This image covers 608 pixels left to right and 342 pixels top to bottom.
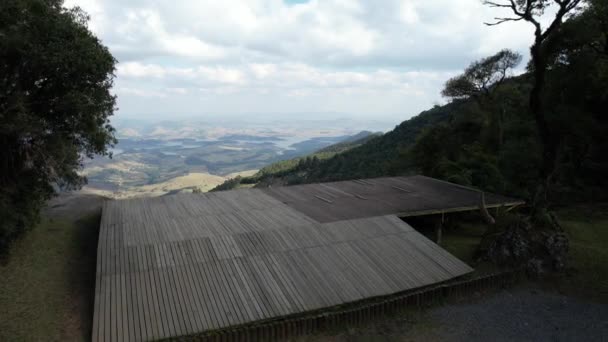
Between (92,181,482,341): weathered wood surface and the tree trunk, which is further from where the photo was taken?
the tree trunk

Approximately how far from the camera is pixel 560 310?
13.6 metres

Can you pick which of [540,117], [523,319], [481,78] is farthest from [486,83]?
[523,319]

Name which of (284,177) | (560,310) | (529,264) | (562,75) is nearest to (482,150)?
(562,75)

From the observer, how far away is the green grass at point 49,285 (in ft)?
34.8

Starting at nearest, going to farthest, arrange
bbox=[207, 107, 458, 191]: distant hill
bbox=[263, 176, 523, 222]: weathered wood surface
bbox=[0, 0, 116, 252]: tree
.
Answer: bbox=[0, 0, 116, 252]: tree, bbox=[263, 176, 523, 222]: weathered wood surface, bbox=[207, 107, 458, 191]: distant hill

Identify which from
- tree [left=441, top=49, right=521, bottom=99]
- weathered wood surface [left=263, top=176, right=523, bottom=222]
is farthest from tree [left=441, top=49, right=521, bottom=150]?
weathered wood surface [left=263, top=176, right=523, bottom=222]

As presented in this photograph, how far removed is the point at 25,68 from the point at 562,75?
96.1 ft

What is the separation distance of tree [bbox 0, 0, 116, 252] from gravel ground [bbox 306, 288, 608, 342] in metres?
11.8

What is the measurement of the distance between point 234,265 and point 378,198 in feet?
35.2

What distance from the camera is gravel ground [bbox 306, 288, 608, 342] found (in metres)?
11.7

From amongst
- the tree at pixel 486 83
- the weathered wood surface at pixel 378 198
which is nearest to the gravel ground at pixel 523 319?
the weathered wood surface at pixel 378 198

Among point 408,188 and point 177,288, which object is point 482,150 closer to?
point 408,188

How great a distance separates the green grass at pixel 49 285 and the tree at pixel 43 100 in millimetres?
1093

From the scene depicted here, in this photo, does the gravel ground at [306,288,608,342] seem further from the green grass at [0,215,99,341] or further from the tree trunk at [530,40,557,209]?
the green grass at [0,215,99,341]
